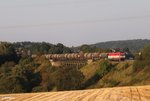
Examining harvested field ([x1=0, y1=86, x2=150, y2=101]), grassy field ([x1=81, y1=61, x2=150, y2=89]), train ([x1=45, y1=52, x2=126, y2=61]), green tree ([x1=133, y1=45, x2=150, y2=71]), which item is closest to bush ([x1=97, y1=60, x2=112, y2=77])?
grassy field ([x1=81, y1=61, x2=150, y2=89])

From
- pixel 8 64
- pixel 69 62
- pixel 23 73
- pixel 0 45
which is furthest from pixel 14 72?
pixel 69 62

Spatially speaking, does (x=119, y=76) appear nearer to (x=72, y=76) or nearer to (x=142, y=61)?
(x=142, y=61)

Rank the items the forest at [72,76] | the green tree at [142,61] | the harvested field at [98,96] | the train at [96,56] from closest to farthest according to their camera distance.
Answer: the harvested field at [98,96]
the forest at [72,76]
the green tree at [142,61]
the train at [96,56]

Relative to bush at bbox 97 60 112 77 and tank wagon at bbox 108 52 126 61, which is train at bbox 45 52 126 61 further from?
bush at bbox 97 60 112 77

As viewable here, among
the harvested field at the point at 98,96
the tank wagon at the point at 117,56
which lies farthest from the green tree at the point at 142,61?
the harvested field at the point at 98,96

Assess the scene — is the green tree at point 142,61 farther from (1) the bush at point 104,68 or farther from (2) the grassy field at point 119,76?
(1) the bush at point 104,68

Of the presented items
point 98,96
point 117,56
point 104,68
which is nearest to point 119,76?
point 104,68

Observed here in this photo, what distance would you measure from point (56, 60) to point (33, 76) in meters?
47.9

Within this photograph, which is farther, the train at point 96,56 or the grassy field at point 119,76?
the train at point 96,56

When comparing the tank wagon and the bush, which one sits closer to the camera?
the bush

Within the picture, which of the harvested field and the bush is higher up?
the harvested field

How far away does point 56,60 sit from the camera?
133 m

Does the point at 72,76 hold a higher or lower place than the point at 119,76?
higher

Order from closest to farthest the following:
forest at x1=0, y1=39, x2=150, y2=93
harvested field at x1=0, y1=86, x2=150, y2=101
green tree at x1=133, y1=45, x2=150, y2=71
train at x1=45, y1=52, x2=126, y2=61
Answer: harvested field at x1=0, y1=86, x2=150, y2=101 → forest at x1=0, y1=39, x2=150, y2=93 → green tree at x1=133, y1=45, x2=150, y2=71 → train at x1=45, y1=52, x2=126, y2=61
